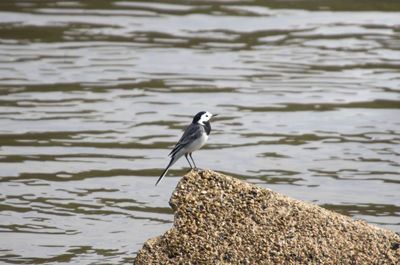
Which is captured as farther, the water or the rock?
the water

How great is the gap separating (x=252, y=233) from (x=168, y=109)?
9345mm

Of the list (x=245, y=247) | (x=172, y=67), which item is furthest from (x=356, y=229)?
(x=172, y=67)

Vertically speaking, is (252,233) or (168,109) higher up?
(252,233)

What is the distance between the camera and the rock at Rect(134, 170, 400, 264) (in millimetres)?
7059

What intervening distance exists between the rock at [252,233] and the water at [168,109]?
8.33 ft

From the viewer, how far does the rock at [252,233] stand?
7059 millimetres

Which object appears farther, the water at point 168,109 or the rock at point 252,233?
the water at point 168,109

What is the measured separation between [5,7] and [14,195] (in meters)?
14.4

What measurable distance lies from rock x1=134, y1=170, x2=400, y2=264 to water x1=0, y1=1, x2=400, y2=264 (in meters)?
2.54

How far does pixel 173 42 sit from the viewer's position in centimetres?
2158

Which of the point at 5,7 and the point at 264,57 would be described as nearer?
the point at 264,57

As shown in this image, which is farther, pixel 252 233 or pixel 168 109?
pixel 168 109

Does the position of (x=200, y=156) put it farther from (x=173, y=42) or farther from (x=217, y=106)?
(x=173, y=42)

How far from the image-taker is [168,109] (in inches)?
641
